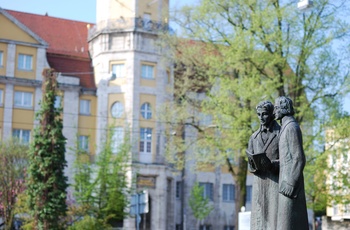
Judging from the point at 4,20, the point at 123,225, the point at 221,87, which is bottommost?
the point at 123,225

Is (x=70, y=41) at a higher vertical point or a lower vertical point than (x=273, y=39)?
higher

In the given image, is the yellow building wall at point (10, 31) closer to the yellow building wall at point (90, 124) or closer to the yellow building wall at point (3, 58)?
the yellow building wall at point (3, 58)

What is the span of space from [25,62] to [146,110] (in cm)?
885

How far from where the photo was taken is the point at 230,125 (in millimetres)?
30766

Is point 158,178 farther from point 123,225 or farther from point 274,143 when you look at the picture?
point 274,143

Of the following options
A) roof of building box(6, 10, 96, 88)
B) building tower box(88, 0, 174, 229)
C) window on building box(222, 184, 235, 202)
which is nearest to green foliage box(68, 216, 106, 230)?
building tower box(88, 0, 174, 229)

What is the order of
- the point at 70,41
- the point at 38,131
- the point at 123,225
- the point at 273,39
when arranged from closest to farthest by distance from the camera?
1. the point at 273,39
2. the point at 38,131
3. the point at 123,225
4. the point at 70,41

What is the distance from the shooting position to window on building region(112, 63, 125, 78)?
54972 millimetres

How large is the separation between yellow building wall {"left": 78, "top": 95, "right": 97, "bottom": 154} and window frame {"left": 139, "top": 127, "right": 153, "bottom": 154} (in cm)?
354

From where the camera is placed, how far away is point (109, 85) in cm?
5519

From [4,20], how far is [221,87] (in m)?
26.3

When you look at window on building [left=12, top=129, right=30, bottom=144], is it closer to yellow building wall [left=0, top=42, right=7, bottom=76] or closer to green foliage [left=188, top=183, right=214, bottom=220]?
yellow building wall [left=0, top=42, right=7, bottom=76]


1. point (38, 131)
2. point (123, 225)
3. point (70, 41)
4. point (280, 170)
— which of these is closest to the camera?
point (280, 170)

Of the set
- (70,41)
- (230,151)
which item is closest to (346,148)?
(230,151)
